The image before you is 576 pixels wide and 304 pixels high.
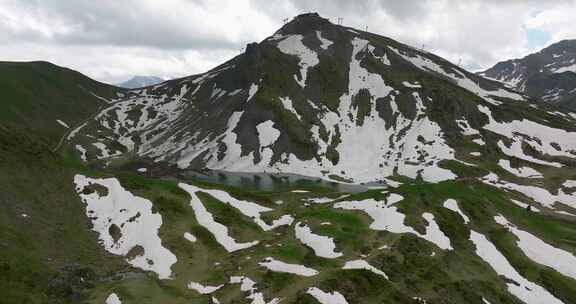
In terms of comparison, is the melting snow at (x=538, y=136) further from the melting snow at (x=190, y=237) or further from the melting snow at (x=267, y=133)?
the melting snow at (x=190, y=237)

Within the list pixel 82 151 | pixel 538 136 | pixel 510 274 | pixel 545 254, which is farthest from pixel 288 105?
pixel 510 274

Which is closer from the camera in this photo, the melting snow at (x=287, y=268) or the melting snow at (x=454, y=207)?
the melting snow at (x=287, y=268)

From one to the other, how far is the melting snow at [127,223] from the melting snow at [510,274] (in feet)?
153

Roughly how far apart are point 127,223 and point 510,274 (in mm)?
57637

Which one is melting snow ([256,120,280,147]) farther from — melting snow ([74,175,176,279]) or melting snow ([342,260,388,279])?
melting snow ([342,260,388,279])

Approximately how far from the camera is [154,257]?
196 ft

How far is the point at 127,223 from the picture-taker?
2653 inches

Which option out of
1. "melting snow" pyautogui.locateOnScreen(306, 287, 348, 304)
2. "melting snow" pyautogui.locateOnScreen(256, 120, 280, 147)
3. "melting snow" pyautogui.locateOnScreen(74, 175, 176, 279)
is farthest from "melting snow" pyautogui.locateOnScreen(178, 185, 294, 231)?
"melting snow" pyautogui.locateOnScreen(256, 120, 280, 147)

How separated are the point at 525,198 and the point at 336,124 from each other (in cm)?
8463

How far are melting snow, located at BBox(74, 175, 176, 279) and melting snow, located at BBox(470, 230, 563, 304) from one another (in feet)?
153

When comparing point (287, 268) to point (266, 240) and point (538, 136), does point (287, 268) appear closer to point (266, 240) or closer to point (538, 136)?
point (266, 240)

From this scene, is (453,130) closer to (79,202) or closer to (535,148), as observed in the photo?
(535,148)


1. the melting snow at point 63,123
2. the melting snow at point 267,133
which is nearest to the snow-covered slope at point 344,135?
the melting snow at point 267,133

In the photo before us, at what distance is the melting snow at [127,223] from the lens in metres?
59.3
